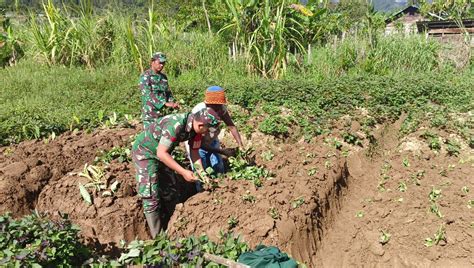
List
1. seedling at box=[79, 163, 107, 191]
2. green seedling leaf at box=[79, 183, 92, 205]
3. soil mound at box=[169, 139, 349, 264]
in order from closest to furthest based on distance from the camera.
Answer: soil mound at box=[169, 139, 349, 264]
green seedling leaf at box=[79, 183, 92, 205]
seedling at box=[79, 163, 107, 191]

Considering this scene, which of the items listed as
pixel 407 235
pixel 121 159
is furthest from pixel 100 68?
pixel 407 235

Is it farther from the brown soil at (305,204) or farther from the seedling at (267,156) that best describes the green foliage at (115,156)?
the seedling at (267,156)

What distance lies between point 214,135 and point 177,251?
1.68 metres

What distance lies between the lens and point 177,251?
3.24m

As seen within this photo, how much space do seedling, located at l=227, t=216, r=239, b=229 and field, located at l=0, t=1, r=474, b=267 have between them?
0.01m

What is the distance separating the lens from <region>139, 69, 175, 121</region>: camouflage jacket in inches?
221

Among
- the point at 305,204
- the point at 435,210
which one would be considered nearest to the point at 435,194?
the point at 435,210

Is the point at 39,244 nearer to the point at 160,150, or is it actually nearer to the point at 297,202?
the point at 160,150

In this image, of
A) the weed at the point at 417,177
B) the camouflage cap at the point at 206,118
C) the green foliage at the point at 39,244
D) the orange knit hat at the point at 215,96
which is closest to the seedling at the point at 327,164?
the weed at the point at 417,177

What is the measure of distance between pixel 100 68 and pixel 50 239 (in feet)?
25.3

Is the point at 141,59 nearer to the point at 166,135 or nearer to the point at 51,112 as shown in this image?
the point at 51,112

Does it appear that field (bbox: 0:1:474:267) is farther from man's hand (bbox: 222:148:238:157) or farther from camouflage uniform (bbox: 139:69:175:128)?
camouflage uniform (bbox: 139:69:175:128)

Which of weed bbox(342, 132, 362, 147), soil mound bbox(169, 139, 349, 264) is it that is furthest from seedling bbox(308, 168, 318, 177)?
weed bbox(342, 132, 362, 147)

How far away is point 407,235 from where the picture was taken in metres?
4.25
